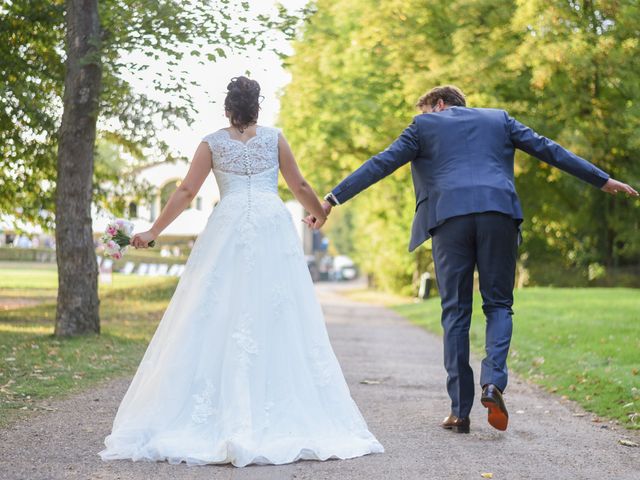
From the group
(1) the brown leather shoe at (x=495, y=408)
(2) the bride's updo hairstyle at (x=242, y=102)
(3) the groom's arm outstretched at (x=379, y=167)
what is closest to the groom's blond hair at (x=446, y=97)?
(3) the groom's arm outstretched at (x=379, y=167)

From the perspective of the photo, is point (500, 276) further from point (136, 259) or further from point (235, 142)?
point (136, 259)

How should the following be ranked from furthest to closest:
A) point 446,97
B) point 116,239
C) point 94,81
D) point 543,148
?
point 94,81 < point 116,239 < point 446,97 < point 543,148

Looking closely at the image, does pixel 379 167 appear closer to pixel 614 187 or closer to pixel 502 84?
pixel 614 187

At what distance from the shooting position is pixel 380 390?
8.78m

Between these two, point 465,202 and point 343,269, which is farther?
point 343,269

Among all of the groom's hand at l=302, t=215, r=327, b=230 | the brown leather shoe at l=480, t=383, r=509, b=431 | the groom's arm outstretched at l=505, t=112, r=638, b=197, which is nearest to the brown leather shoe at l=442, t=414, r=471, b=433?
the brown leather shoe at l=480, t=383, r=509, b=431

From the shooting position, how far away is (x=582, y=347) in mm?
12312

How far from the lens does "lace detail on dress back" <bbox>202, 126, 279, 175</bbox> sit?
5.95 m

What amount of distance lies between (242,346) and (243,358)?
0.08m

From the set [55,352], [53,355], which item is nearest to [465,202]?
[53,355]

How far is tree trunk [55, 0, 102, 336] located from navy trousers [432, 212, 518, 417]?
304 inches

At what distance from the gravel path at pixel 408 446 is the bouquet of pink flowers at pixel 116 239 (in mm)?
1192

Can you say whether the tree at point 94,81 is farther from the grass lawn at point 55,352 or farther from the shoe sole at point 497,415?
the shoe sole at point 497,415

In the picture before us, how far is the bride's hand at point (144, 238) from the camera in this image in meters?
6.28
